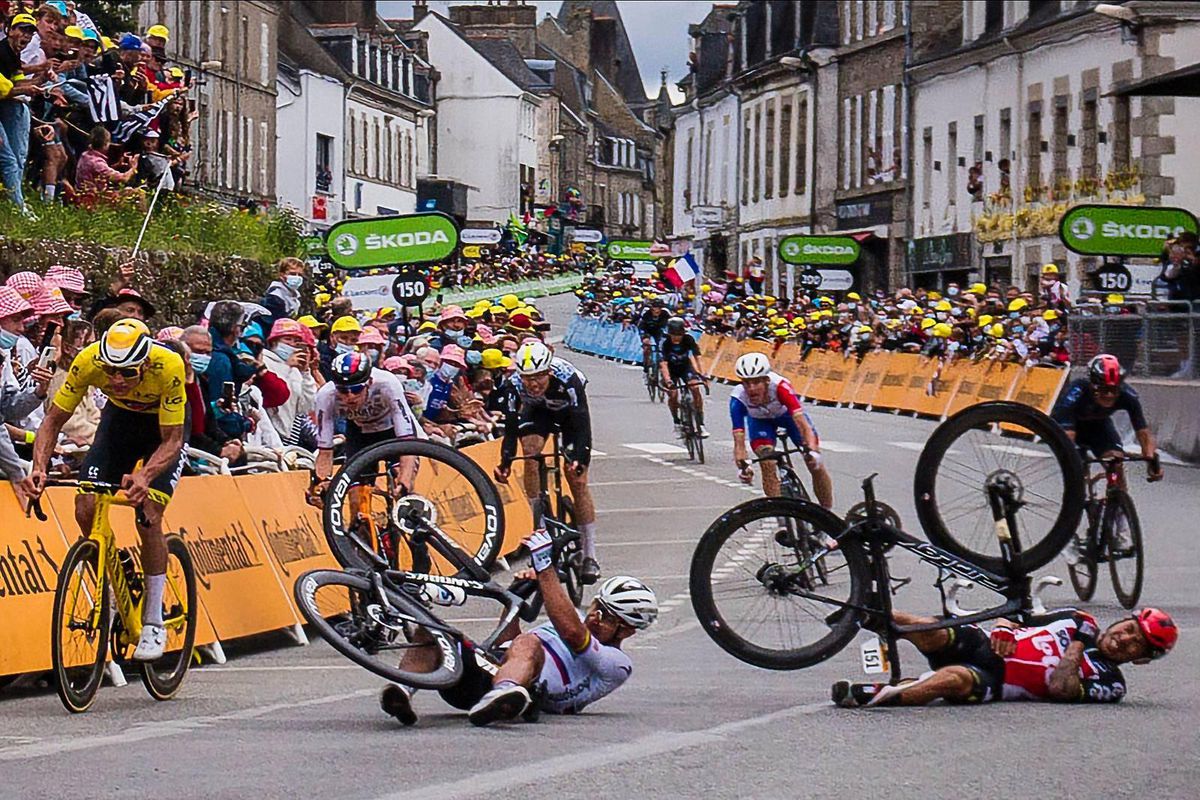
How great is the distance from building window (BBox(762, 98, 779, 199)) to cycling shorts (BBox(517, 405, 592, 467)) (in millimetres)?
61074

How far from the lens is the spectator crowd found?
1864cm

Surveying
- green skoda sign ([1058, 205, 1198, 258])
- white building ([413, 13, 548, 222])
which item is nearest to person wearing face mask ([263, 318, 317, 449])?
green skoda sign ([1058, 205, 1198, 258])

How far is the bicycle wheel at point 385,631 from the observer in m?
10.3

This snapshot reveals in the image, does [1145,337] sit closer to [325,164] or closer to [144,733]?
[144,733]

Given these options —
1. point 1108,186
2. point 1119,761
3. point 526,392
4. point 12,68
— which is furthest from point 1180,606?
point 1108,186

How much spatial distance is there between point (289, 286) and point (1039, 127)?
33.8 m

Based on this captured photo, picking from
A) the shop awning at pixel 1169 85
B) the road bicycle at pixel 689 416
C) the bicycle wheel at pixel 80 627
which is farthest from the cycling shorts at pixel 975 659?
the shop awning at pixel 1169 85

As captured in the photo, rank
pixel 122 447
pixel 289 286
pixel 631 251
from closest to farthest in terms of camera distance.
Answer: pixel 122 447 → pixel 289 286 → pixel 631 251

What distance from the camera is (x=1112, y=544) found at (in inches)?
642

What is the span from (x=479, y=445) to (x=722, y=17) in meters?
73.5

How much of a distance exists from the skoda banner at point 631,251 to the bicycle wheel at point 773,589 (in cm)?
8007

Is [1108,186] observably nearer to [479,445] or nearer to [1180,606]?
[479,445]

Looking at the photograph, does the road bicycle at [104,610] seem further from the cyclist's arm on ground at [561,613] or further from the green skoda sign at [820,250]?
the green skoda sign at [820,250]

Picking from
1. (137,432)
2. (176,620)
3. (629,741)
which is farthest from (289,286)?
(629,741)
